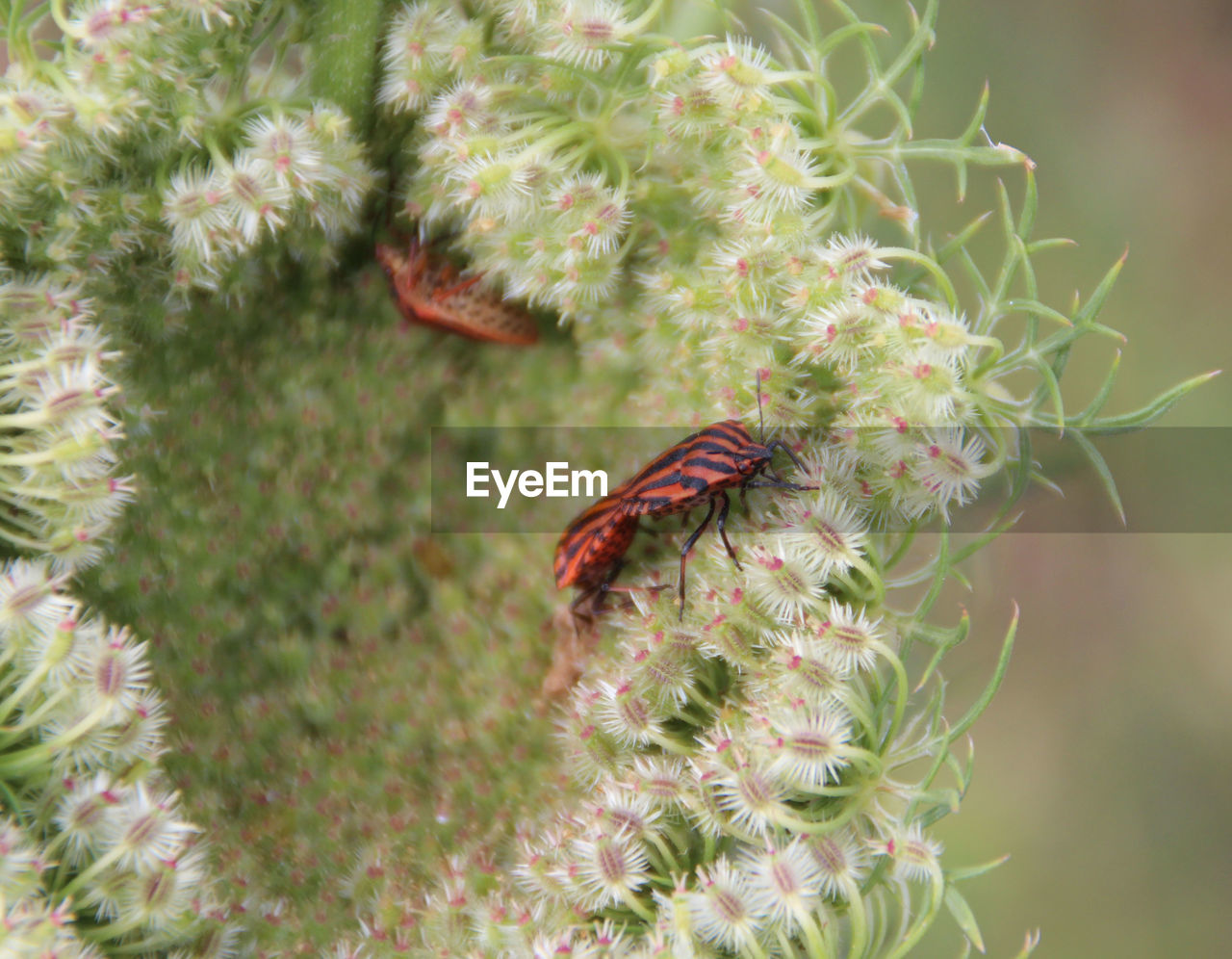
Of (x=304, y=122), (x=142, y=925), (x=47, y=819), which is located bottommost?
(x=142, y=925)

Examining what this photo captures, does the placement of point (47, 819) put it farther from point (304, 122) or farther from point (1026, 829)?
point (1026, 829)

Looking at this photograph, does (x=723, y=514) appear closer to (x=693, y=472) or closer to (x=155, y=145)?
(x=693, y=472)

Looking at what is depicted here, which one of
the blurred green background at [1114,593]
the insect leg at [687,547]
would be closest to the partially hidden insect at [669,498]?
the insect leg at [687,547]

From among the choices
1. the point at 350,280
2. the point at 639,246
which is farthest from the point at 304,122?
the point at 639,246

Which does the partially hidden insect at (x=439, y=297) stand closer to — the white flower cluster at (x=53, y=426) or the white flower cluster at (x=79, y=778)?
the white flower cluster at (x=53, y=426)

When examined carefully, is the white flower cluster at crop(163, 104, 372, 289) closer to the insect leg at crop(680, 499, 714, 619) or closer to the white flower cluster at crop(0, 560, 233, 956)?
the white flower cluster at crop(0, 560, 233, 956)

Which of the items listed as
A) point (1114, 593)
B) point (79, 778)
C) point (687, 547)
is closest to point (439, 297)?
point (687, 547)
